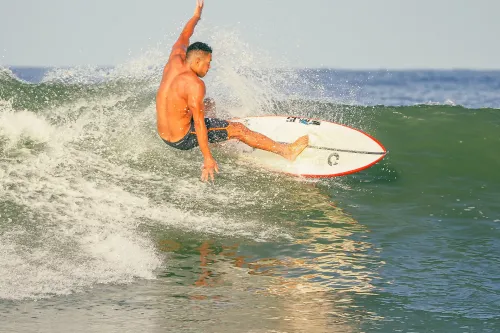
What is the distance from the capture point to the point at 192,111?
8945 mm

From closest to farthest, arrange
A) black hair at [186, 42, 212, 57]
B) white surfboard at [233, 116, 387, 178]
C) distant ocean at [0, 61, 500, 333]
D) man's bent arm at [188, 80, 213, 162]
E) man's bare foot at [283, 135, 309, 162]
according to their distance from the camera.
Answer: distant ocean at [0, 61, 500, 333]
man's bent arm at [188, 80, 213, 162]
black hair at [186, 42, 212, 57]
man's bare foot at [283, 135, 309, 162]
white surfboard at [233, 116, 387, 178]

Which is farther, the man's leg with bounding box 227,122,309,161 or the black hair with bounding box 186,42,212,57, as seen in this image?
the man's leg with bounding box 227,122,309,161

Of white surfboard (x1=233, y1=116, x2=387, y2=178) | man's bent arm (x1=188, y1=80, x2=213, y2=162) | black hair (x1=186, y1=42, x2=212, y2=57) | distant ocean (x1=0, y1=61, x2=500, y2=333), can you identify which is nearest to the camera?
distant ocean (x1=0, y1=61, x2=500, y2=333)

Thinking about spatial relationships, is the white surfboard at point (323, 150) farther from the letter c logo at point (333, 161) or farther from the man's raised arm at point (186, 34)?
the man's raised arm at point (186, 34)

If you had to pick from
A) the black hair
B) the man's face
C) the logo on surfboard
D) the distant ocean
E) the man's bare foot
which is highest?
the black hair

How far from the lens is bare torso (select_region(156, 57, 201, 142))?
9047mm

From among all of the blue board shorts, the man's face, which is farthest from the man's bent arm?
the blue board shorts

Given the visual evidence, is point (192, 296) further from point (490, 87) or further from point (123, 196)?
point (490, 87)

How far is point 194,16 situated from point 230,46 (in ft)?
9.95

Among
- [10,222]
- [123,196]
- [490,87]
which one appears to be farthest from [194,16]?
[490,87]

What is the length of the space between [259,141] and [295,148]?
2.05ft

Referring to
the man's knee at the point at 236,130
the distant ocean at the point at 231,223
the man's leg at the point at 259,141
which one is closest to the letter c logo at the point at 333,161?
the distant ocean at the point at 231,223

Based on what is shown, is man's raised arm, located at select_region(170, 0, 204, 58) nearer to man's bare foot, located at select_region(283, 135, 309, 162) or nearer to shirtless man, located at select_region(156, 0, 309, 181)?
shirtless man, located at select_region(156, 0, 309, 181)

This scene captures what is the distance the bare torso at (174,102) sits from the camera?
9047mm
